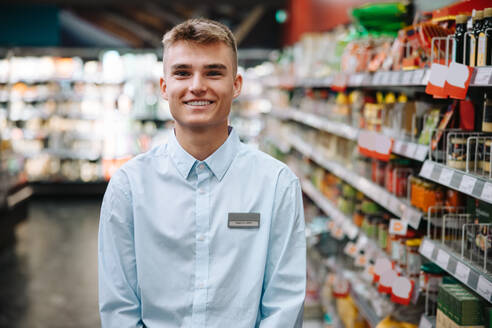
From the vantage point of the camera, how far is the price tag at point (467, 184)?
206 cm

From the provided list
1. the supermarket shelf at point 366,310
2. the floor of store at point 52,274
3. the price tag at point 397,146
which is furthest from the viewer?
the floor of store at point 52,274

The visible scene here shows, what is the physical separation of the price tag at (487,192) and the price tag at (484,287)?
10.6 inches

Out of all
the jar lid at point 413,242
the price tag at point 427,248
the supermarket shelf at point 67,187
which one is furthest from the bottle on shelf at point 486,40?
the supermarket shelf at point 67,187

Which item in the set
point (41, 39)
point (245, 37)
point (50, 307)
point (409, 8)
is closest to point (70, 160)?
point (41, 39)

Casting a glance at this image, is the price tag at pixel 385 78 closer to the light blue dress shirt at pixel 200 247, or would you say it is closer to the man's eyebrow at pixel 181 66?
the light blue dress shirt at pixel 200 247

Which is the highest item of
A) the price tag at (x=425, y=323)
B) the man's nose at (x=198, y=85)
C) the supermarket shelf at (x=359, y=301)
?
the man's nose at (x=198, y=85)

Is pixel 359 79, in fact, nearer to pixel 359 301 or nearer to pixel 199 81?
pixel 359 301

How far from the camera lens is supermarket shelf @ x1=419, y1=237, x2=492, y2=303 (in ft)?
6.45

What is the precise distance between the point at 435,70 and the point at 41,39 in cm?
949

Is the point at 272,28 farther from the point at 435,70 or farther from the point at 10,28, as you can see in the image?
the point at 435,70

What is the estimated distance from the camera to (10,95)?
32.9ft

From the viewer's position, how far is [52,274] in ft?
19.6

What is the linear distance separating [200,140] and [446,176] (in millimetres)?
995

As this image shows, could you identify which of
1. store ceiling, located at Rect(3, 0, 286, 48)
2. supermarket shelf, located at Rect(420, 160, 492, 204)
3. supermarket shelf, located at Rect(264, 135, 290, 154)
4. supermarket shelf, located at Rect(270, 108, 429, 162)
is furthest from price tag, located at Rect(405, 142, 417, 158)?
store ceiling, located at Rect(3, 0, 286, 48)
